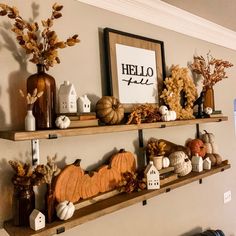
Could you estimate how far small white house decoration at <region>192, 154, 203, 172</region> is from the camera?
180 cm

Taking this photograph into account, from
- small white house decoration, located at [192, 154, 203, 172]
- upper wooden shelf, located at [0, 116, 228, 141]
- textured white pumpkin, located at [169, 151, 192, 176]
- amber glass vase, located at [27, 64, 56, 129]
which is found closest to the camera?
upper wooden shelf, located at [0, 116, 228, 141]

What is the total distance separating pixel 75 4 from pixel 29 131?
28.1 inches

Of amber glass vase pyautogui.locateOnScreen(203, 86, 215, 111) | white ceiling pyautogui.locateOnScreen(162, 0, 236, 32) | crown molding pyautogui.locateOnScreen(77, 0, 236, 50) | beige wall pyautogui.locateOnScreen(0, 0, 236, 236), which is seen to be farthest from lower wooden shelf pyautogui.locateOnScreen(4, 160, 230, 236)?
white ceiling pyautogui.locateOnScreen(162, 0, 236, 32)

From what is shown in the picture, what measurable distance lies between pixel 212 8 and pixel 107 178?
1340mm

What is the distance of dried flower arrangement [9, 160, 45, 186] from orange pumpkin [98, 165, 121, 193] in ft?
1.13

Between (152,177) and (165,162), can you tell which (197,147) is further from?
(152,177)

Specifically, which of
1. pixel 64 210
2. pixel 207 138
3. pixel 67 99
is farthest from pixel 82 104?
pixel 207 138

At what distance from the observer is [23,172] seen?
1.04 m

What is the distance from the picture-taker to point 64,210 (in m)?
1.07

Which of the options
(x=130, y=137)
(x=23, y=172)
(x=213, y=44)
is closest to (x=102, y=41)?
(x=130, y=137)

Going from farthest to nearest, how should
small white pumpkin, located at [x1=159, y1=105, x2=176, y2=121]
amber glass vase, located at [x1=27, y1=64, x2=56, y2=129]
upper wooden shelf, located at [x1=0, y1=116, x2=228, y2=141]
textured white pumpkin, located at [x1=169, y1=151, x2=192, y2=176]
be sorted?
textured white pumpkin, located at [x1=169, y1=151, x2=192, y2=176] → small white pumpkin, located at [x1=159, y1=105, x2=176, y2=121] → amber glass vase, located at [x1=27, y1=64, x2=56, y2=129] → upper wooden shelf, located at [x1=0, y1=116, x2=228, y2=141]

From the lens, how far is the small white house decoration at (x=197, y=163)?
1.80 m

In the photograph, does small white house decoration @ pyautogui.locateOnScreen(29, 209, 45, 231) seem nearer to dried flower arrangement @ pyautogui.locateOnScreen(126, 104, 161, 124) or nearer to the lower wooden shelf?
the lower wooden shelf

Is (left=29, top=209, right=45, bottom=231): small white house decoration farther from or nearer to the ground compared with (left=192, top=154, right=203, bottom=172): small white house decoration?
nearer to the ground
